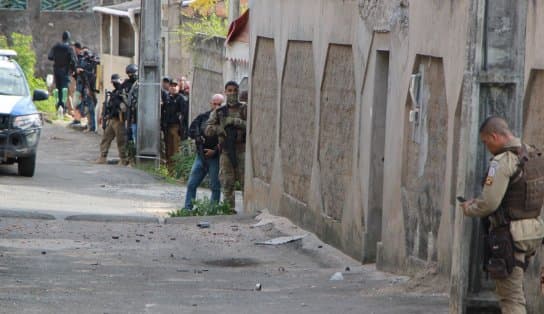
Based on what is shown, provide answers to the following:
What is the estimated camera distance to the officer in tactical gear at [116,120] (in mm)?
24875

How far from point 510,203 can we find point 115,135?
1869 centimetres

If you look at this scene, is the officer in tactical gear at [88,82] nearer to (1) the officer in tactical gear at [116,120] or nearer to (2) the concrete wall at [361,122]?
(1) the officer in tactical gear at [116,120]

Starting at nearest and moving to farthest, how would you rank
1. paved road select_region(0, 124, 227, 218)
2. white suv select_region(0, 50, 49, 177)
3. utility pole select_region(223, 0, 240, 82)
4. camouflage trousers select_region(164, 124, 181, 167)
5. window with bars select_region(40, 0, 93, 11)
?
paved road select_region(0, 124, 227, 218) → white suv select_region(0, 50, 49, 177) → utility pole select_region(223, 0, 240, 82) → camouflage trousers select_region(164, 124, 181, 167) → window with bars select_region(40, 0, 93, 11)

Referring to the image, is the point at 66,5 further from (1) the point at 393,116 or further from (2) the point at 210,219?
(1) the point at 393,116

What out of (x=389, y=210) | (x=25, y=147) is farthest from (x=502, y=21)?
(x=25, y=147)

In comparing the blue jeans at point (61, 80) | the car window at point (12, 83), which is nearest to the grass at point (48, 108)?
the blue jeans at point (61, 80)

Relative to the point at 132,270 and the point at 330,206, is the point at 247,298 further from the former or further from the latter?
the point at 330,206

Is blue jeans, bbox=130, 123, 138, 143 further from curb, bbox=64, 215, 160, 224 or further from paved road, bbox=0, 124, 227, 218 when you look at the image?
curb, bbox=64, 215, 160, 224

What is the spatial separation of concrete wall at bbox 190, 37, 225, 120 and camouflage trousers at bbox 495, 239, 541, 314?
1676 cm

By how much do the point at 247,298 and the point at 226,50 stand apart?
13.3m

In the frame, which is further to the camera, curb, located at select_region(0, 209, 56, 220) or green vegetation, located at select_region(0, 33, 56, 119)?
green vegetation, located at select_region(0, 33, 56, 119)

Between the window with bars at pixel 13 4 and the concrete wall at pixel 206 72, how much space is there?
17.5 metres

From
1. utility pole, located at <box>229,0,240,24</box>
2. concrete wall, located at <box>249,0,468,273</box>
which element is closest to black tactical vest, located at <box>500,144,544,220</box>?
concrete wall, located at <box>249,0,468,273</box>

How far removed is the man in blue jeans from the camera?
17.2 m
